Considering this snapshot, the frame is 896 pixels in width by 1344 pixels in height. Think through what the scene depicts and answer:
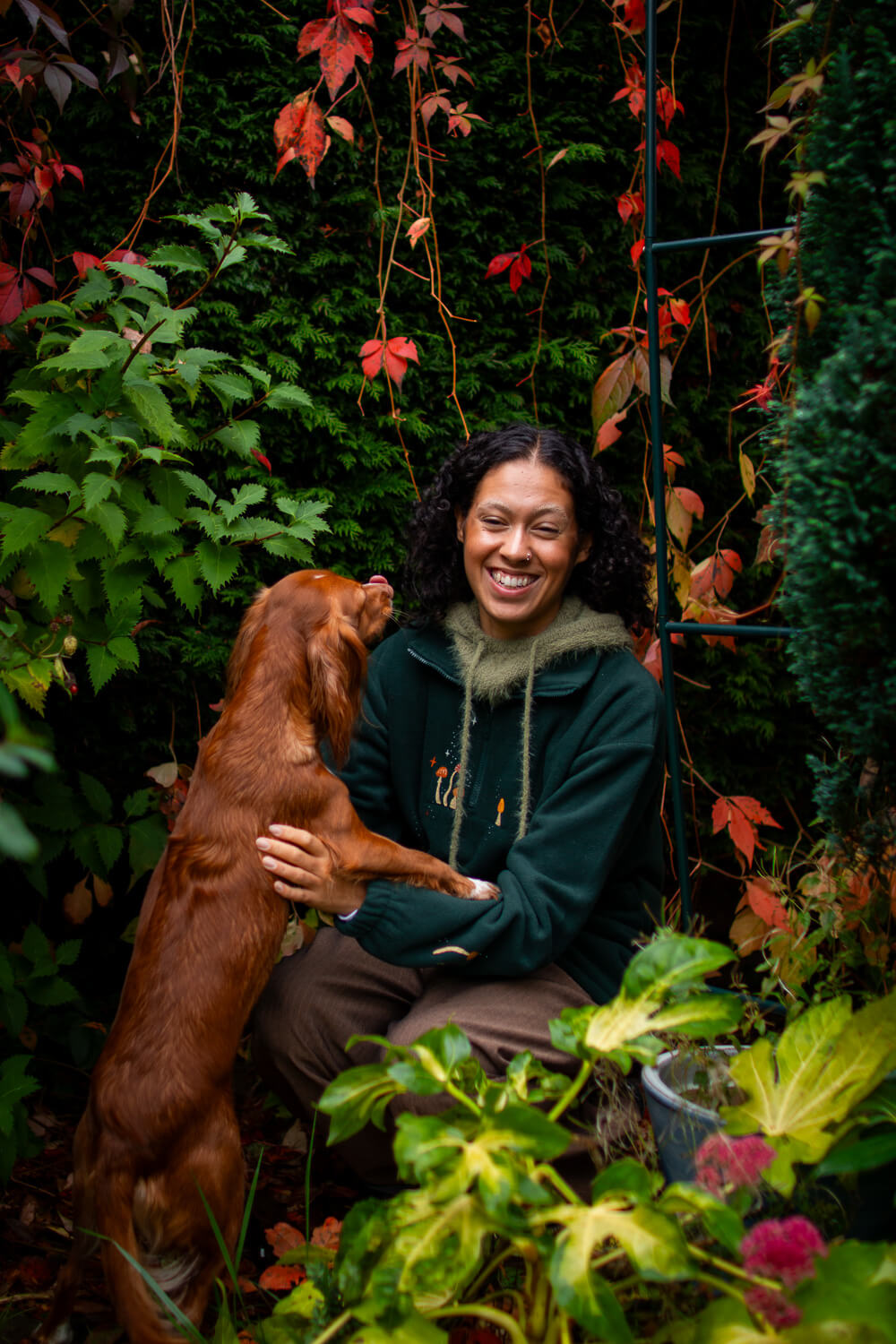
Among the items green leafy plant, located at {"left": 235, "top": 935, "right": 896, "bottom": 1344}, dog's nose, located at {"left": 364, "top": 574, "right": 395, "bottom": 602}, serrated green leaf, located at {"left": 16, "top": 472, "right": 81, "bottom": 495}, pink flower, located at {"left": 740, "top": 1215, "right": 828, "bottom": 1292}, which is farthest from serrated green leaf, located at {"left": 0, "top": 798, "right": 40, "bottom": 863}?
dog's nose, located at {"left": 364, "top": 574, "right": 395, "bottom": 602}

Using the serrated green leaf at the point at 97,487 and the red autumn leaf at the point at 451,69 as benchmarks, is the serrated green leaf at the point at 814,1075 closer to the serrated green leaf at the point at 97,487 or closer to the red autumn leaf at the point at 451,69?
the serrated green leaf at the point at 97,487

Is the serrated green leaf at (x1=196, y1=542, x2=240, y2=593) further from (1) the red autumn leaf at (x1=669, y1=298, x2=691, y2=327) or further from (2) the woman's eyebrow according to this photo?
(1) the red autumn leaf at (x1=669, y1=298, x2=691, y2=327)

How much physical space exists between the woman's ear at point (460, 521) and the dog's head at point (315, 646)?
46 cm

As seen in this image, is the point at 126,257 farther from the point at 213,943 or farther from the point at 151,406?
the point at 213,943

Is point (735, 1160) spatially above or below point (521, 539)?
below

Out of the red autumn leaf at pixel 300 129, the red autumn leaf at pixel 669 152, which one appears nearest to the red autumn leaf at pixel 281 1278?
the red autumn leaf at pixel 300 129

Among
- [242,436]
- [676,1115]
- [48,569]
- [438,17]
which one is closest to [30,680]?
[48,569]

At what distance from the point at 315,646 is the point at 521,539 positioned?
0.62 m

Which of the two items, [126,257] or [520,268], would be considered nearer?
[126,257]

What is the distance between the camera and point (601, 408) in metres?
3.17

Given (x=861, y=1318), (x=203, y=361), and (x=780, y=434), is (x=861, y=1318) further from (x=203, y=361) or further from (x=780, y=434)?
(x=203, y=361)

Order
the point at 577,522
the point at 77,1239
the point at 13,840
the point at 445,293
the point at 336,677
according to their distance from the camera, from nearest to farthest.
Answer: the point at 13,840 → the point at 77,1239 → the point at 336,677 → the point at 577,522 → the point at 445,293

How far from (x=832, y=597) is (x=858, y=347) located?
1.35 ft

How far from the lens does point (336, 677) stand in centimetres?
256
